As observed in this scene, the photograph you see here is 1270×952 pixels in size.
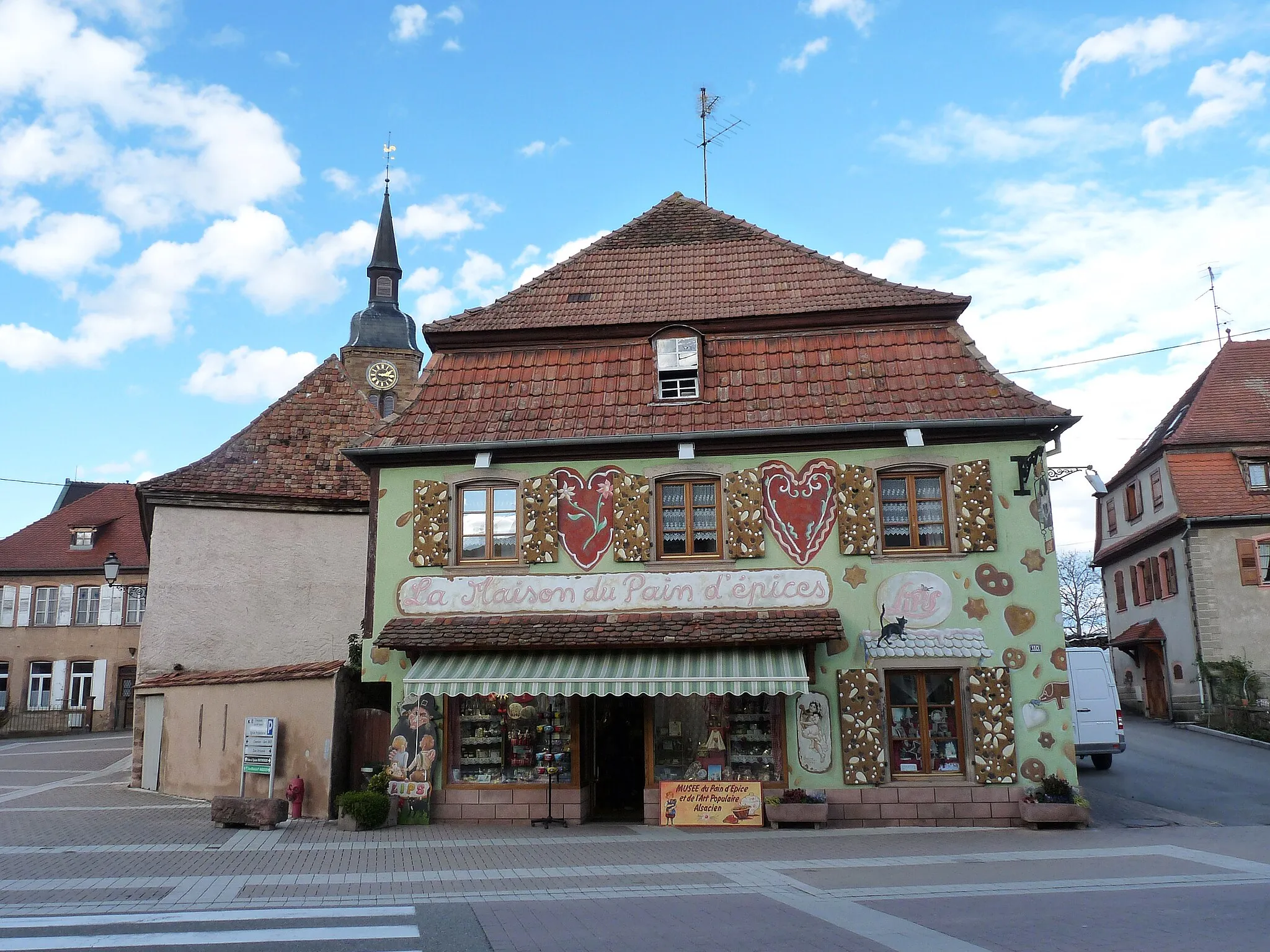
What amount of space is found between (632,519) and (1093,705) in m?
10.9

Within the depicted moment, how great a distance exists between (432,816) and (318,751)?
2315 millimetres

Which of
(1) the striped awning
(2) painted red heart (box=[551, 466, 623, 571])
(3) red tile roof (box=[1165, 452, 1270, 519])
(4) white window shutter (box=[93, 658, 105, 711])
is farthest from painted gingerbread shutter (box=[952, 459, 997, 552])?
(4) white window shutter (box=[93, 658, 105, 711])

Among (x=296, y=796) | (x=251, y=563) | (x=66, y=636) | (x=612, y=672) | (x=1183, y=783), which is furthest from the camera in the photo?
(x=66, y=636)

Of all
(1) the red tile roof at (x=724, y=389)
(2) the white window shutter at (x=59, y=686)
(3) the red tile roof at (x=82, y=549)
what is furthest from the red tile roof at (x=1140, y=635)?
(2) the white window shutter at (x=59, y=686)

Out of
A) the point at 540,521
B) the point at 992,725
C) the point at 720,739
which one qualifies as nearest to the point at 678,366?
the point at 540,521

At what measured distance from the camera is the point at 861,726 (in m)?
15.8

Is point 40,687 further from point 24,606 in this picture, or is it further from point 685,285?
point 685,285

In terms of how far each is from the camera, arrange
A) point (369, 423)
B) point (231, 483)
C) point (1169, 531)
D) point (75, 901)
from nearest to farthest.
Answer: point (75, 901)
point (231, 483)
point (369, 423)
point (1169, 531)

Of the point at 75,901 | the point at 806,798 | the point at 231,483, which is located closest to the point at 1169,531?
the point at 806,798

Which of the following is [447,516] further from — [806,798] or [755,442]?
[806,798]

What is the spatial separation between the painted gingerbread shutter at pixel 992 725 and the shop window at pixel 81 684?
3787 cm

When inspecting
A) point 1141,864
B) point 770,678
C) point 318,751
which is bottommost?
point 1141,864

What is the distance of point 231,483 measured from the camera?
874 inches

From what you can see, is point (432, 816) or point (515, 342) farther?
point (515, 342)
